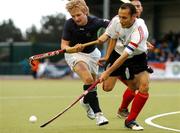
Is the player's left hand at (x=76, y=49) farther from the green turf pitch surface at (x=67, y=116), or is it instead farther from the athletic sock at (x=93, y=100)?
the green turf pitch surface at (x=67, y=116)

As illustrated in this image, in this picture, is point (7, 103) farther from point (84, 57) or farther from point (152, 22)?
point (152, 22)

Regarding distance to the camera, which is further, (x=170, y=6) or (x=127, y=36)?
(x=170, y=6)

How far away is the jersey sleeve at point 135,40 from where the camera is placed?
873cm

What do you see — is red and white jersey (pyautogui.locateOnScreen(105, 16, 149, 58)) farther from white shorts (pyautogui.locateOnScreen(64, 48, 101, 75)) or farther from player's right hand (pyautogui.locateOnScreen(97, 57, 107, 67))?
white shorts (pyautogui.locateOnScreen(64, 48, 101, 75))

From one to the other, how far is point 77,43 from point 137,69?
1106 mm

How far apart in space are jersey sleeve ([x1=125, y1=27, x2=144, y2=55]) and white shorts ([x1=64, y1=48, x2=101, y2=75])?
3.87ft

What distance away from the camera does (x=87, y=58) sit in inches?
388

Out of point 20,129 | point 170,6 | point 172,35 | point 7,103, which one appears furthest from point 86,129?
point 170,6

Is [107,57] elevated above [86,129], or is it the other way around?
[107,57]

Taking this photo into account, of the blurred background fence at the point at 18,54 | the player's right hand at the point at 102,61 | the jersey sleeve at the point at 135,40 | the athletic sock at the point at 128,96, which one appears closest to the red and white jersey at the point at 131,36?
the jersey sleeve at the point at 135,40

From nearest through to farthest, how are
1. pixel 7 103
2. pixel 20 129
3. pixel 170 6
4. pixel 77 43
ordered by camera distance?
1. pixel 20 129
2. pixel 77 43
3. pixel 7 103
4. pixel 170 6

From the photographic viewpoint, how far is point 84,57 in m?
9.83

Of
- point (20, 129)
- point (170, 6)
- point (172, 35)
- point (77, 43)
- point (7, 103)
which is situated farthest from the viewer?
point (170, 6)

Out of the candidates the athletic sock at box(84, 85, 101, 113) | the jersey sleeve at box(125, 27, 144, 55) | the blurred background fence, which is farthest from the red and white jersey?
the blurred background fence
